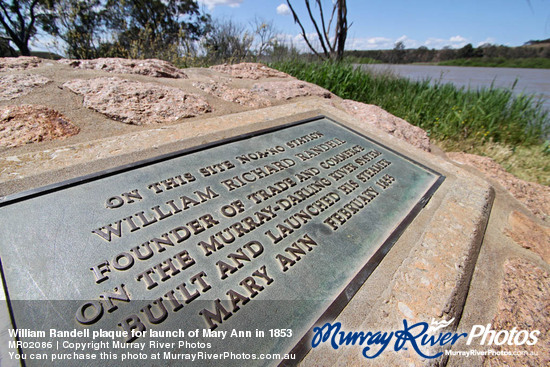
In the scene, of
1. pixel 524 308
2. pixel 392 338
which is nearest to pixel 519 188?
A: pixel 524 308

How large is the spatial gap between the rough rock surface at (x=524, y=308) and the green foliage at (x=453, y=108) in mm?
2613

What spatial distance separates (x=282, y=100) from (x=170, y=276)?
6.95 feet

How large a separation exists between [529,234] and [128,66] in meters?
3.32

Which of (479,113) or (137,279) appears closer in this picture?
(137,279)

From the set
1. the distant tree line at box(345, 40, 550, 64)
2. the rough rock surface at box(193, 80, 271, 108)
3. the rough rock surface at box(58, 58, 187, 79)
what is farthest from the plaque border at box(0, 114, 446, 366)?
the distant tree line at box(345, 40, 550, 64)

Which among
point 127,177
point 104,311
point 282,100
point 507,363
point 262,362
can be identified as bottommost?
point 507,363

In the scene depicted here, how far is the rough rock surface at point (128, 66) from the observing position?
7.77 ft

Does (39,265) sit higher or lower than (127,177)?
lower

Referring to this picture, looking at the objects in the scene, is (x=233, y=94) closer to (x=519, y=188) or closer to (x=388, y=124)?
(x=388, y=124)

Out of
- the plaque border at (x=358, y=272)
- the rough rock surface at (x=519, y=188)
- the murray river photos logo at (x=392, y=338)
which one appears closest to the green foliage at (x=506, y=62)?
the rough rock surface at (x=519, y=188)

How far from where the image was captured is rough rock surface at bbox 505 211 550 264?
1799 mm

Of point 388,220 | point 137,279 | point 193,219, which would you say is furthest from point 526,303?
point 137,279

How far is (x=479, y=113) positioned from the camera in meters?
4.03

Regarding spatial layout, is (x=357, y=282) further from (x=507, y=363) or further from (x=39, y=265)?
(x=39, y=265)
